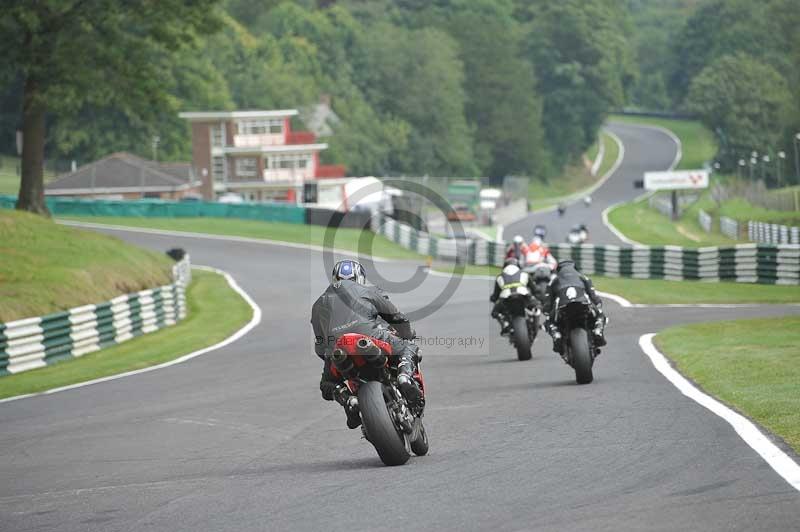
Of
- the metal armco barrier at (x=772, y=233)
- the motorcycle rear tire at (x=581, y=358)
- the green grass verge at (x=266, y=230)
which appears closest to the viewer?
the motorcycle rear tire at (x=581, y=358)

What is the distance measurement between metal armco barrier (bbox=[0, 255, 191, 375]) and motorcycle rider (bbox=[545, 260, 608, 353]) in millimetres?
9661

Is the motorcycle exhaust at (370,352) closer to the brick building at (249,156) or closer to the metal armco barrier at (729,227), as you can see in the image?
the metal armco barrier at (729,227)

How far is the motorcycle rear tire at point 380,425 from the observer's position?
9938mm

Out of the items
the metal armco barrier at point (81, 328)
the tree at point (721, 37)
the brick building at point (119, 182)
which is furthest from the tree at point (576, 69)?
the metal armco barrier at point (81, 328)

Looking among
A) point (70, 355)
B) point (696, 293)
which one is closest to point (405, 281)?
point (696, 293)

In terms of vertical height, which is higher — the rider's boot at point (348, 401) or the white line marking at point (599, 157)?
the white line marking at point (599, 157)

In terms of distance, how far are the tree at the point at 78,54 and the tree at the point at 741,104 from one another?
97787mm

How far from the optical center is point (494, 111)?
490 ft

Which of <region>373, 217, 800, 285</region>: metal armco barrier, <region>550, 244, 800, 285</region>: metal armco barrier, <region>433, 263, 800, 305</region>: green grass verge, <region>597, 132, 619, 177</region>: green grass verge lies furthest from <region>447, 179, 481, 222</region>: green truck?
<region>597, 132, 619, 177</region>: green grass verge

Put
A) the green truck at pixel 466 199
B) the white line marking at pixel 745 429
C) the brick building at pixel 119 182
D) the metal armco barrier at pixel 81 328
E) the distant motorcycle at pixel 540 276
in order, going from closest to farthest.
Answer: the white line marking at pixel 745 429, the distant motorcycle at pixel 540 276, the metal armco barrier at pixel 81 328, the green truck at pixel 466 199, the brick building at pixel 119 182

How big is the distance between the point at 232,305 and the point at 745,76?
114m

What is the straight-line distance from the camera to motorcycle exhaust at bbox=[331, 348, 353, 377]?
10117mm

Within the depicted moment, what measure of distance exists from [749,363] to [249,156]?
89.6 metres

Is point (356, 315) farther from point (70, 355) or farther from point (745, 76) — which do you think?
point (745, 76)
